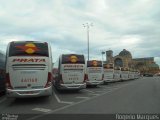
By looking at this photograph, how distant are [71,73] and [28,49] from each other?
23.3 feet

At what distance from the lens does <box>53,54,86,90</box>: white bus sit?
912 inches

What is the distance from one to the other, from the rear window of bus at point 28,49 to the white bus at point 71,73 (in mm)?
6462

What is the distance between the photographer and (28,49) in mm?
16719

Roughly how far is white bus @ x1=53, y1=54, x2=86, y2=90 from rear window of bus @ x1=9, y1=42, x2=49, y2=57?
6462 mm

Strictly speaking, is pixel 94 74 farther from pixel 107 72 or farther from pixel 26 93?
pixel 26 93

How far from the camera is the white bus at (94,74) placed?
3123 cm

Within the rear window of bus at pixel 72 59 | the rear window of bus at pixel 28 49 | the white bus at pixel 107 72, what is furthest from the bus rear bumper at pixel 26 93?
the white bus at pixel 107 72

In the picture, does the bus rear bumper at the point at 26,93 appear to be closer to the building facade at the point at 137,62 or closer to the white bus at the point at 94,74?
the white bus at the point at 94,74

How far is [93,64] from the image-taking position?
31984 mm

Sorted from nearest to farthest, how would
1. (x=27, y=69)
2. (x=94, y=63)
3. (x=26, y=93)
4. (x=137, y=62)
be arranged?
(x=26, y=93), (x=27, y=69), (x=94, y=63), (x=137, y=62)

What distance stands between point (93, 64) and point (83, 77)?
28.2ft

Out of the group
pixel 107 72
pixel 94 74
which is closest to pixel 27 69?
pixel 94 74

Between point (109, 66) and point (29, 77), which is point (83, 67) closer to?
point (29, 77)

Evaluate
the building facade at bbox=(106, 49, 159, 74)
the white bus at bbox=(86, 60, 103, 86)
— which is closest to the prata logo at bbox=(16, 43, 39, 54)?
the white bus at bbox=(86, 60, 103, 86)
